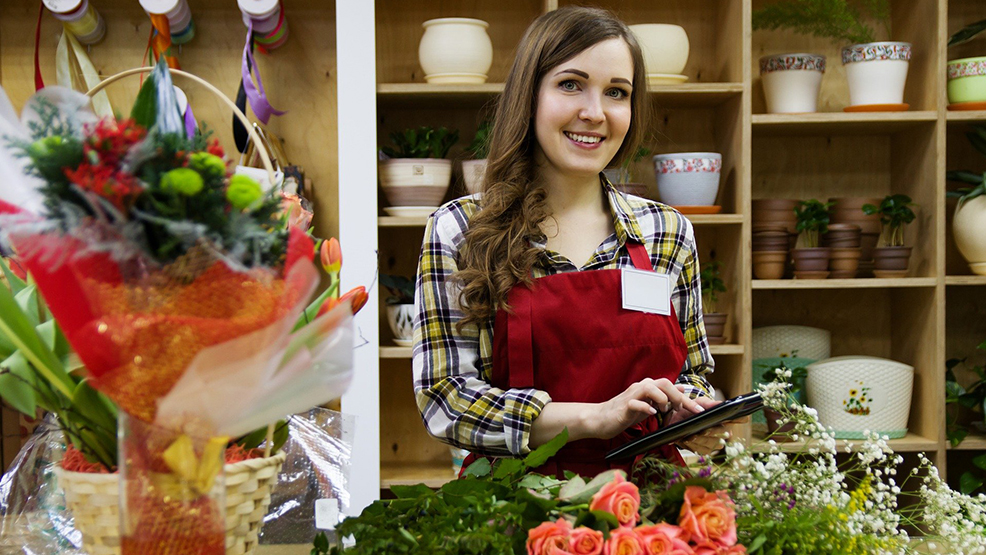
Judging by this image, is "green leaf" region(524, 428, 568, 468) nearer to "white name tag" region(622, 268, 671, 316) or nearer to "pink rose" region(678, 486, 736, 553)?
"pink rose" region(678, 486, 736, 553)

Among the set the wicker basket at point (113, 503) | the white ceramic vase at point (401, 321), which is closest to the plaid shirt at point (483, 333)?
the wicker basket at point (113, 503)

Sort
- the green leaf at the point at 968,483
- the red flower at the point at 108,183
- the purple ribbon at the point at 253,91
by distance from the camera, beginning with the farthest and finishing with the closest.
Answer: the green leaf at the point at 968,483, the purple ribbon at the point at 253,91, the red flower at the point at 108,183

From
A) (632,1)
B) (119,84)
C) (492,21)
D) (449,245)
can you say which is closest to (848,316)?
(632,1)

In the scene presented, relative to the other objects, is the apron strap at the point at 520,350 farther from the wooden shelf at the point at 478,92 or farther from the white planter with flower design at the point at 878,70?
the white planter with flower design at the point at 878,70

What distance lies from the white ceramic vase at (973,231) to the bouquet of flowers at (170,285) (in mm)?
2359

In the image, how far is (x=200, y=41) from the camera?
2535 millimetres

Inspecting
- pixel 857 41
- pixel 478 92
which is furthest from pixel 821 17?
pixel 478 92

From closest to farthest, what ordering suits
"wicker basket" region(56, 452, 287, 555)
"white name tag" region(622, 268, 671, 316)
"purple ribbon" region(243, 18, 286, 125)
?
"wicker basket" region(56, 452, 287, 555) < "white name tag" region(622, 268, 671, 316) < "purple ribbon" region(243, 18, 286, 125)

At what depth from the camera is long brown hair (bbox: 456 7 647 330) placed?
1.24m

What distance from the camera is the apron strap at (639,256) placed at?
1325 millimetres

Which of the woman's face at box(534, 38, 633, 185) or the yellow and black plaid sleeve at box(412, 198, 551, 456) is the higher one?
the woman's face at box(534, 38, 633, 185)

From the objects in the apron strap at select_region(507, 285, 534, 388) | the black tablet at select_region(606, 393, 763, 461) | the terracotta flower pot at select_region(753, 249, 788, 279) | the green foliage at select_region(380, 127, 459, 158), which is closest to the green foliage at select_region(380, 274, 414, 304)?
the green foliage at select_region(380, 127, 459, 158)

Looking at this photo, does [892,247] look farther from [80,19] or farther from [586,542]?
[80,19]

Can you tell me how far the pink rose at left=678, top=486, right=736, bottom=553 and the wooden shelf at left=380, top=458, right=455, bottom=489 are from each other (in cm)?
168
